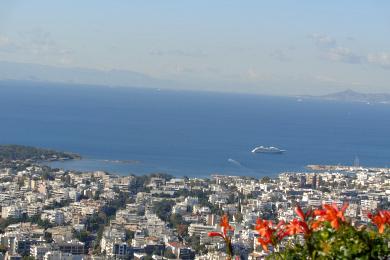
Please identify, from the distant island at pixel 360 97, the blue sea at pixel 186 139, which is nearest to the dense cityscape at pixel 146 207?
the blue sea at pixel 186 139

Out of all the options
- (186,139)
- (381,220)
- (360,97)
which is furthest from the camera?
(360,97)

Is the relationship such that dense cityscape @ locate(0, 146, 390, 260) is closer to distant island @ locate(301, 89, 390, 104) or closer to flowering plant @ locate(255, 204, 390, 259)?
flowering plant @ locate(255, 204, 390, 259)

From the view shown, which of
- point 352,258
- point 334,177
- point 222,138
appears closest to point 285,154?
point 222,138

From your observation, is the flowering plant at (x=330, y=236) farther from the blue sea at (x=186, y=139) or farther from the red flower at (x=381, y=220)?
the blue sea at (x=186, y=139)

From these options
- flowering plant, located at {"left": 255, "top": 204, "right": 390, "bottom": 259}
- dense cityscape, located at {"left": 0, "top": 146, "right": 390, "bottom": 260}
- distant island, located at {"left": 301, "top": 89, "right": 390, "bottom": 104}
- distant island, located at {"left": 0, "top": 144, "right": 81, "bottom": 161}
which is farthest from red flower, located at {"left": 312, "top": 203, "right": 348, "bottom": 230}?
distant island, located at {"left": 301, "top": 89, "right": 390, "bottom": 104}

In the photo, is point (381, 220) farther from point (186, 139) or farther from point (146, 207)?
point (186, 139)

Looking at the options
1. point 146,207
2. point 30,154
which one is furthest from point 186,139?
point 146,207

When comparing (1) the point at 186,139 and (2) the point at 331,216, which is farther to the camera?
(1) the point at 186,139
